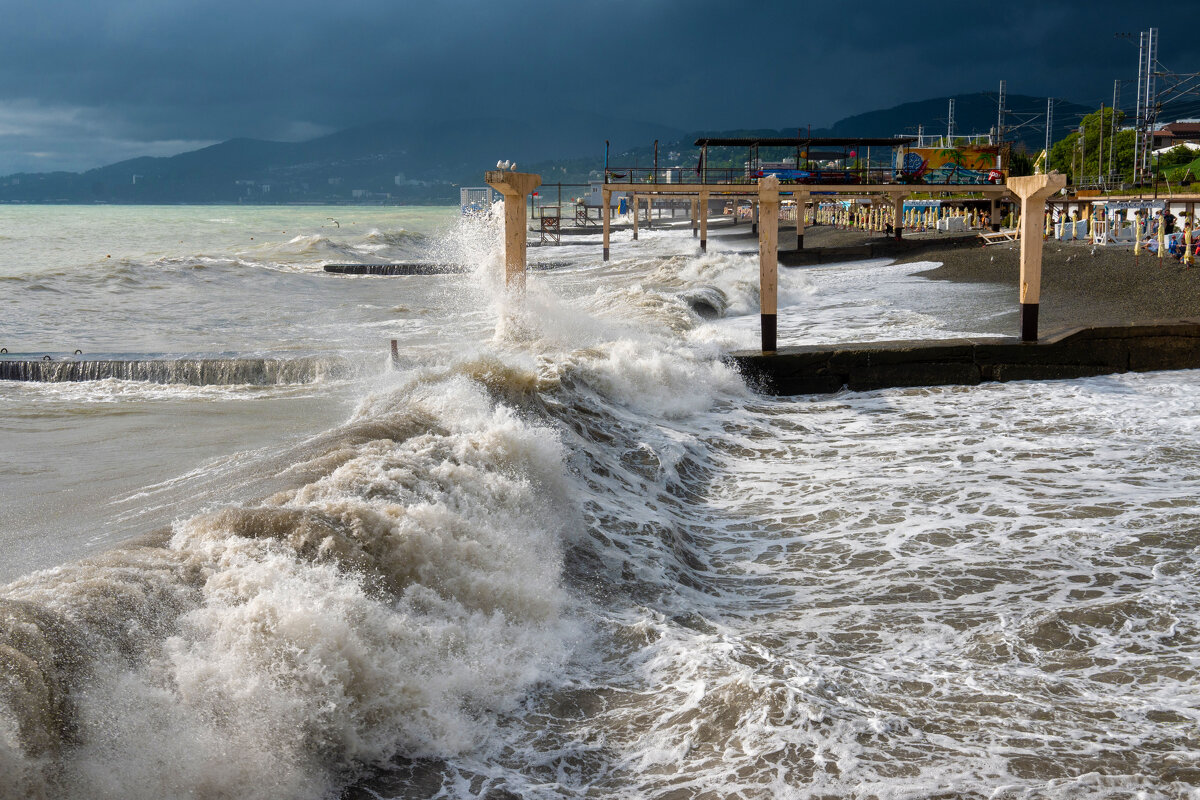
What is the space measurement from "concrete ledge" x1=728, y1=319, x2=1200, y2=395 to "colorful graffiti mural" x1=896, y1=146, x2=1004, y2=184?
71.1 ft

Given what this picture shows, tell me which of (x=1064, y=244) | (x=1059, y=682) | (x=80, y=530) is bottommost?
(x=1059, y=682)

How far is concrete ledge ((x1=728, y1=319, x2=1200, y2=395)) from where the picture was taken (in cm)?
1267

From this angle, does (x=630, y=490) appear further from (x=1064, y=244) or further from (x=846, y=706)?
(x=1064, y=244)

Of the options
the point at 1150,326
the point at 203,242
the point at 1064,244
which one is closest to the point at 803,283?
the point at 1064,244

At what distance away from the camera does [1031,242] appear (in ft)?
43.4

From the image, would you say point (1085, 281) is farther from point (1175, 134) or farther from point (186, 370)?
point (1175, 134)

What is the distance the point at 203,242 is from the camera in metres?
63.7

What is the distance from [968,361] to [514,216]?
6.25 meters

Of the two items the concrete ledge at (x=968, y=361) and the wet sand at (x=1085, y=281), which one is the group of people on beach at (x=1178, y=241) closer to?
the wet sand at (x=1085, y=281)

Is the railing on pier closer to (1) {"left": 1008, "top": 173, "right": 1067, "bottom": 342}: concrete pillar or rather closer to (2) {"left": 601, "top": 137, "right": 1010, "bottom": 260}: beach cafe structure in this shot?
(2) {"left": 601, "top": 137, "right": 1010, "bottom": 260}: beach cafe structure

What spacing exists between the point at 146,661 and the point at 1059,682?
4.15 meters

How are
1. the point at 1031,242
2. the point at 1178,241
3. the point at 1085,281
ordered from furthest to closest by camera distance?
the point at 1178,241 < the point at 1085,281 < the point at 1031,242

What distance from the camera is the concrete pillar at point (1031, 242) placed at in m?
12.9

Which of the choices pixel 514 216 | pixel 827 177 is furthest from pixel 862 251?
pixel 514 216
